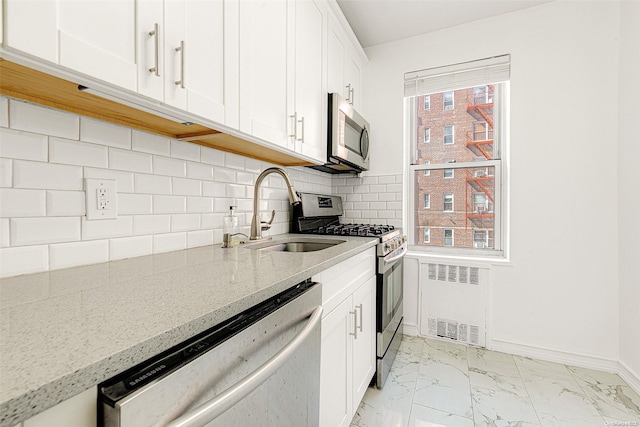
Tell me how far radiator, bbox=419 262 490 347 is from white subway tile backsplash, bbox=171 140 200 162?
79.8 inches

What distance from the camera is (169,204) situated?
4.01 feet

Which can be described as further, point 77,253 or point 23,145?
point 77,253

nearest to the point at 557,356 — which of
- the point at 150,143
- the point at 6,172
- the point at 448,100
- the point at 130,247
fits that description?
the point at 448,100

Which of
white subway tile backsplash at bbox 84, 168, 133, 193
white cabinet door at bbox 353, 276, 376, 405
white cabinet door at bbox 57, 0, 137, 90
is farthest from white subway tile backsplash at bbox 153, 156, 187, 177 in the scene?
white cabinet door at bbox 353, 276, 376, 405

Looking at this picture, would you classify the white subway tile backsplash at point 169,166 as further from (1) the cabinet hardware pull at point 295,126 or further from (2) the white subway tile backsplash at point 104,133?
(1) the cabinet hardware pull at point 295,126


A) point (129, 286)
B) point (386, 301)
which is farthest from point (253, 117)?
point (386, 301)

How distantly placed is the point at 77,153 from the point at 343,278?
108cm

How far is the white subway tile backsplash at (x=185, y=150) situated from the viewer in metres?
1.26

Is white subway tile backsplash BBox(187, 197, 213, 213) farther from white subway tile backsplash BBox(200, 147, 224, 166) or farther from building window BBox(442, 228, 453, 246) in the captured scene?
building window BBox(442, 228, 453, 246)

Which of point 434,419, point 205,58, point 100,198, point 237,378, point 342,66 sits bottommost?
point 434,419

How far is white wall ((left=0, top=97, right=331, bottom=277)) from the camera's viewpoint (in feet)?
2.60

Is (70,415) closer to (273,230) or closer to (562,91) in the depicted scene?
(273,230)

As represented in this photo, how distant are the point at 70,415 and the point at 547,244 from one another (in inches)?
107

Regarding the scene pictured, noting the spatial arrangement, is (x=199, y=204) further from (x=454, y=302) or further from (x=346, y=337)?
(x=454, y=302)
